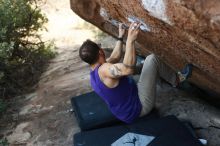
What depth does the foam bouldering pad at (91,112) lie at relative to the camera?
544 cm

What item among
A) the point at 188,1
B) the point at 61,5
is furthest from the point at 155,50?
the point at 61,5

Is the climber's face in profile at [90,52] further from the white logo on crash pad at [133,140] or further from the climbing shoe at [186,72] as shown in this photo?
the climbing shoe at [186,72]

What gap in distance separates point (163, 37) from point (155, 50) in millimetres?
1066

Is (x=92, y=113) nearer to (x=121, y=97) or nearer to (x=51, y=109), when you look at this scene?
(x=121, y=97)

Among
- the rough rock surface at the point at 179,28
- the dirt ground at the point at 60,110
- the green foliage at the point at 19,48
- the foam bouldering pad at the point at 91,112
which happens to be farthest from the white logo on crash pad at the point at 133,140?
the green foliage at the point at 19,48

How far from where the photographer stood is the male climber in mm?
4496

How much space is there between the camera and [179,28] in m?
3.85

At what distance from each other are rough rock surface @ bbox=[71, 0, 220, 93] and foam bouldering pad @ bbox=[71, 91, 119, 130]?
A: 3.40 feet

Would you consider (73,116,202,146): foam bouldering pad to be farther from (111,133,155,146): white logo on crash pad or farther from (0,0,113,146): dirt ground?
(0,0,113,146): dirt ground

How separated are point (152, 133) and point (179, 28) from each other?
57.7 inches

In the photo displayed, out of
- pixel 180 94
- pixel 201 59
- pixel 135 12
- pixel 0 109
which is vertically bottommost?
pixel 0 109

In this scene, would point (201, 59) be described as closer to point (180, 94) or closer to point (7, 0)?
point (180, 94)

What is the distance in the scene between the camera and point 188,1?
3350 mm

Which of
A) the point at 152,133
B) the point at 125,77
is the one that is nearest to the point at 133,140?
the point at 152,133
